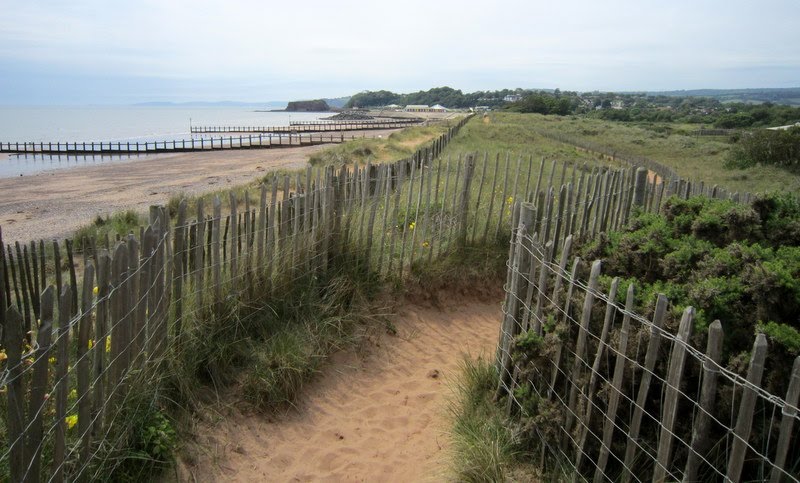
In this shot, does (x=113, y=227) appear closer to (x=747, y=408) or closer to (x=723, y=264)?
(x=723, y=264)

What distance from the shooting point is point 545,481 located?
134 inches

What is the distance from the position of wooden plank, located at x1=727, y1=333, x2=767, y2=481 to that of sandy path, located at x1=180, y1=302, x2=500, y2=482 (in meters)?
1.89

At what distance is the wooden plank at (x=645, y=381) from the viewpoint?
2611 millimetres

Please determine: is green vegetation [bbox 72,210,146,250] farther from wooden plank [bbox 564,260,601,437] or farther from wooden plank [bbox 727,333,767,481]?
wooden plank [bbox 727,333,767,481]

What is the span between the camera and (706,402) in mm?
2445

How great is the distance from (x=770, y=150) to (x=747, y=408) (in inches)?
1137

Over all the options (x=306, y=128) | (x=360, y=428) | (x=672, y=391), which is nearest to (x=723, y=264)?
(x=672, y=391)

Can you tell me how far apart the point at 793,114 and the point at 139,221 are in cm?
7773

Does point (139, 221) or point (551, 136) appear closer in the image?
point (139, 221)

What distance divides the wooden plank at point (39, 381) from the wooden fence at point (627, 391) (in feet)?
8.25

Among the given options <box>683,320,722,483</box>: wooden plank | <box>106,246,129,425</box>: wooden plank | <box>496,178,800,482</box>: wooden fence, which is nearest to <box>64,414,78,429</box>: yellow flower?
<box>106,246,129,425</box>: wooden plank

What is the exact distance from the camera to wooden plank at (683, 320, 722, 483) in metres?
2.33

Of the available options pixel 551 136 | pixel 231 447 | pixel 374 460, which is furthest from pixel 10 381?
pixel 551 136

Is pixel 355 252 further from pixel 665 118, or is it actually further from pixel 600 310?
pixel 665 118
